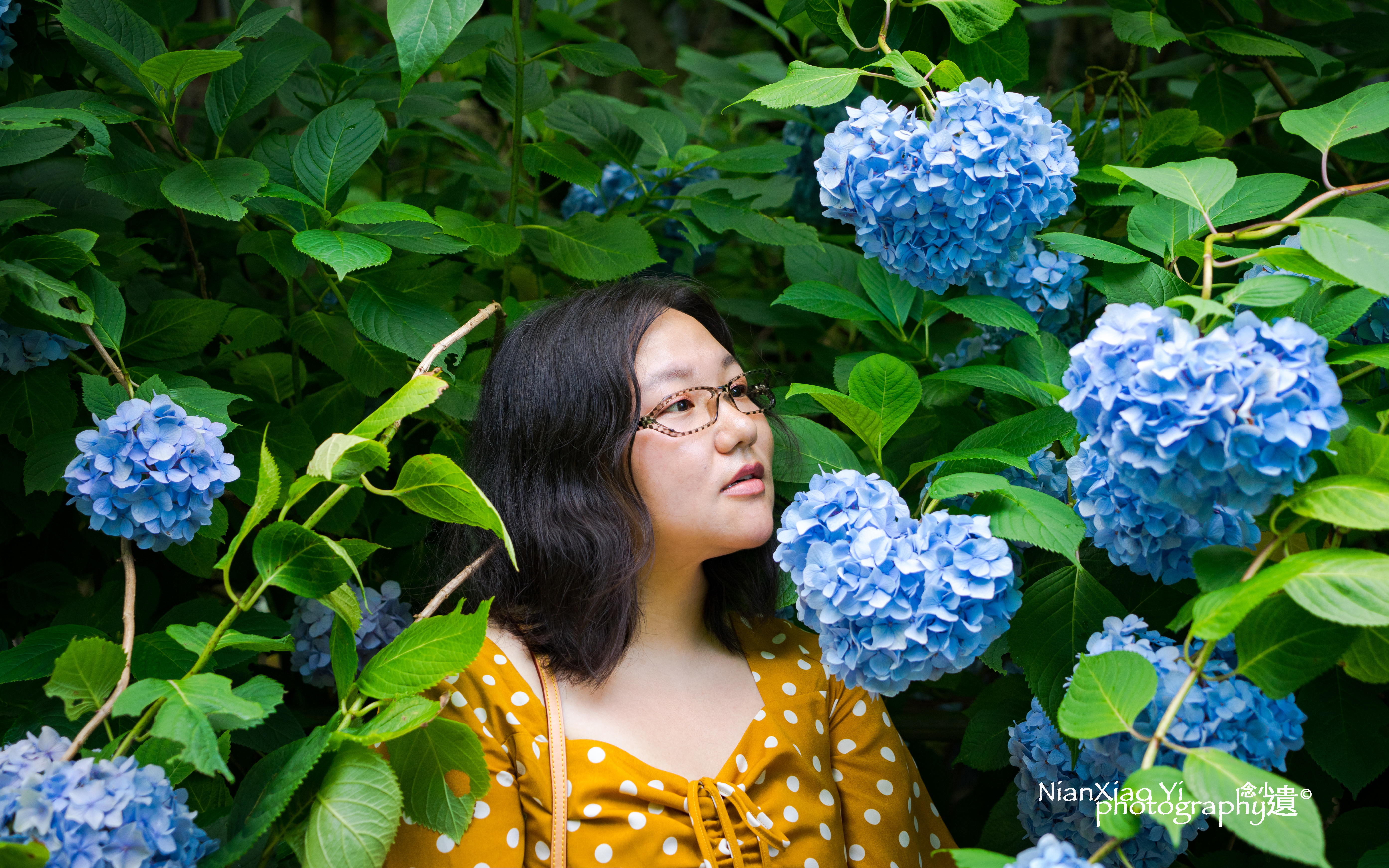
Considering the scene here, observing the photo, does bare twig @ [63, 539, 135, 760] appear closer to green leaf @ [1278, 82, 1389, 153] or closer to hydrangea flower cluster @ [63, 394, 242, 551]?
hydrangea flower cluster @ [63, 394, 242, 551]

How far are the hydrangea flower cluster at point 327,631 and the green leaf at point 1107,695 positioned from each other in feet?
3.09

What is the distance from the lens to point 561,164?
1557 mm

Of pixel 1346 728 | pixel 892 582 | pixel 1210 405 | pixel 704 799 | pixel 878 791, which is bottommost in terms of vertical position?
pixel 878 791

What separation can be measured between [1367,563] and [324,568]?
0.89 m

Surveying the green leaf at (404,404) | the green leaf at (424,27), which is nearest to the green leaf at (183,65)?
the green leaf at (424,27)

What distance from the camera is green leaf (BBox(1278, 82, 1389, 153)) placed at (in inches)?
42.6

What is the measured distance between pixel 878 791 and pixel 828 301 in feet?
2.14

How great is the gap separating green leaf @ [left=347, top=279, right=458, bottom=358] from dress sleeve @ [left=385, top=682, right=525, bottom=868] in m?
0.43

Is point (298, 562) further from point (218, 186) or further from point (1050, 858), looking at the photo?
point (1050, 858)

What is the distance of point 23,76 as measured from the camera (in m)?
1.52

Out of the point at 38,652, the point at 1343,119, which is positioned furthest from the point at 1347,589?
the point at 38,652

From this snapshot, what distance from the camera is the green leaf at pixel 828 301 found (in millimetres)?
1301

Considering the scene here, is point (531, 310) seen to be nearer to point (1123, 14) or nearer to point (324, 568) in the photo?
point (324, 568)

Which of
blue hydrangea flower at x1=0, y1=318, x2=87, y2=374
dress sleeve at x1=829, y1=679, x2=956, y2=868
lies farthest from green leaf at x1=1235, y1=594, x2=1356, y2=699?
blue hydrangea flower at x1=0, y1=318, x2=87, y2=374
